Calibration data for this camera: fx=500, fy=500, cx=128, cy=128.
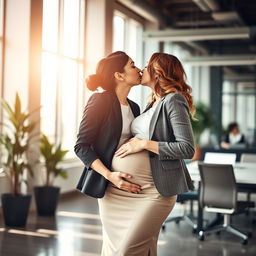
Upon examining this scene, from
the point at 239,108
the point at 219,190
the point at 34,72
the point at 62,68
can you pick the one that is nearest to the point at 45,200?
the point at 34,72

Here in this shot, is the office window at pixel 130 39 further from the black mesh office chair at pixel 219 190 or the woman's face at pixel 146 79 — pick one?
the woman's face at pixel 146 79

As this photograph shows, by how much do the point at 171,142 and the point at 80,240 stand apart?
10.6ft

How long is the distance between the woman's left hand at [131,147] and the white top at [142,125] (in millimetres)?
67

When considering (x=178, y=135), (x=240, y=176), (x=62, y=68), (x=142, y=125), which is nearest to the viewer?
(x=178, y=135)

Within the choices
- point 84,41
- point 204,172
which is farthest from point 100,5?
point 204,172

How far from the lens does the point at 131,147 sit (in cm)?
230

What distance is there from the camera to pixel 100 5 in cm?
909

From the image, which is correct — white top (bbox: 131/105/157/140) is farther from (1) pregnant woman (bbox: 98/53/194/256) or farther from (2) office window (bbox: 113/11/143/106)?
(2) office window (bbox: 113/11/143/106)

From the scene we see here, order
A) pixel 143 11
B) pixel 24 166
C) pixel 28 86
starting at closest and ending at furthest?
1. pixel 24 166
2. pixel 28 86
3. pixel 143 11

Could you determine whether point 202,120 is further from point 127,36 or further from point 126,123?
point 126,123

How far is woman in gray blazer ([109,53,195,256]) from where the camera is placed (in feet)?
7.48

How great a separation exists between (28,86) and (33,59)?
39 centimetres

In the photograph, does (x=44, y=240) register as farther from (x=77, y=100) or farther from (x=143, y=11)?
(x=143, y=11)

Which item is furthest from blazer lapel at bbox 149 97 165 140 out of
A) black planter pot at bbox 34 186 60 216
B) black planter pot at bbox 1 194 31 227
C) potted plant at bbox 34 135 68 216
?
black planter pot at bbox 34 186 60 216
